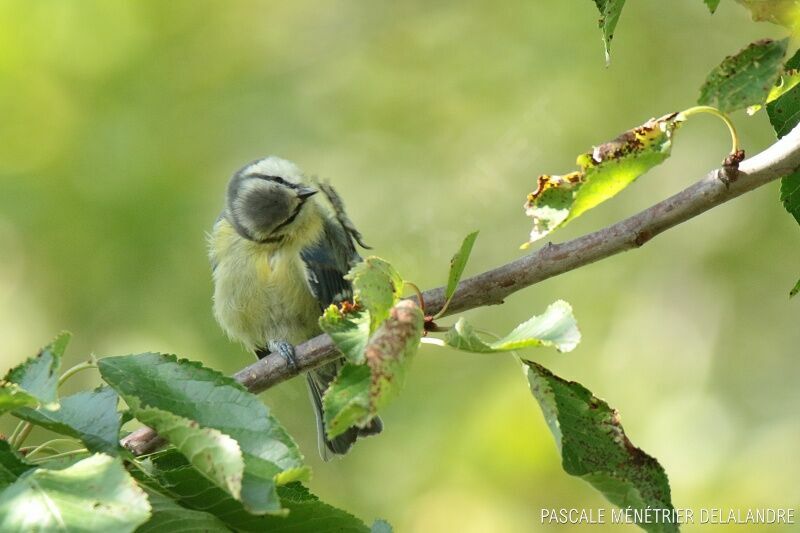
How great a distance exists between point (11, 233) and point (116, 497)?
14.8 feet

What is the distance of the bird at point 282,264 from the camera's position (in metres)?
4.05

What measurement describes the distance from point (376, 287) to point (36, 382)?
0.57 m

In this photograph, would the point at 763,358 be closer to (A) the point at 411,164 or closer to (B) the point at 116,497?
(A) the point at 411,164

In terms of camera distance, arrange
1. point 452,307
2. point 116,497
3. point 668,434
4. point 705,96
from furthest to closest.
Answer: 1. point 668,434
2. point 452,307
3. point 705,96
4. point 116,497

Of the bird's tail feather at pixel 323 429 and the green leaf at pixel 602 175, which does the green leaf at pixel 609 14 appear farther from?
the bird's tail feather at pixel 323 429

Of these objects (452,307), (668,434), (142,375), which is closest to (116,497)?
(142,375)

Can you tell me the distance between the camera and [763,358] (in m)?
5.48

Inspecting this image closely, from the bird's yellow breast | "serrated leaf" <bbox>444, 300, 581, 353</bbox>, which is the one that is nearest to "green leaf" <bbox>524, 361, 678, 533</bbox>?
"serrated leaf" <bbox>444, 300, 581, 353</bbox>

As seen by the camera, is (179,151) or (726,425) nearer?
(726,425)

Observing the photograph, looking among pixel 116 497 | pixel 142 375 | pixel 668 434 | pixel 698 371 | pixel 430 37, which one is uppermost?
pixel 430 37

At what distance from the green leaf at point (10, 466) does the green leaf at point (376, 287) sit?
595 millimetres

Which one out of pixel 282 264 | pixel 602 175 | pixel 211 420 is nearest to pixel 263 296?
pixel 282 264

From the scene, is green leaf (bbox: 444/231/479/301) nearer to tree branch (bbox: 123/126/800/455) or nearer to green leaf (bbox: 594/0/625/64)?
tree branch (bbox: 123/126/800/455)

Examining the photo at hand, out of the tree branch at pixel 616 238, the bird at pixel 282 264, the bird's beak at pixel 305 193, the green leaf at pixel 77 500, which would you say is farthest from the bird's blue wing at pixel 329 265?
the green leaf at pixel 77 500
